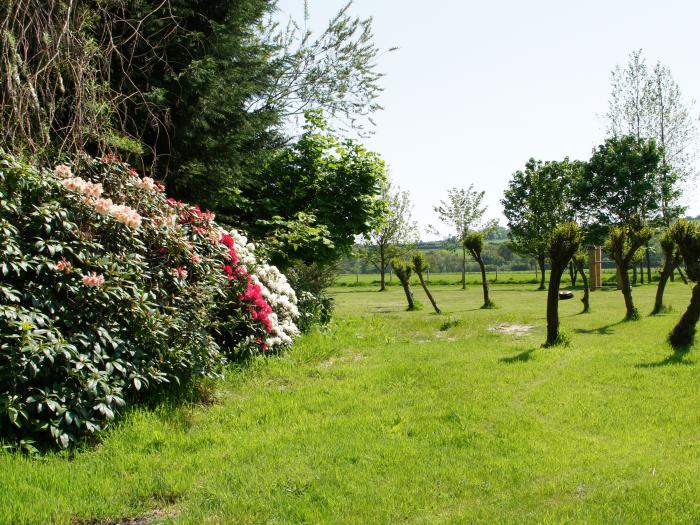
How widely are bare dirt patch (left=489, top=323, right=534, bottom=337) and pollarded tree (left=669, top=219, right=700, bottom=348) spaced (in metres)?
3.49

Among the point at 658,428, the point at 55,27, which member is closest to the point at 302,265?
the point at 55,27

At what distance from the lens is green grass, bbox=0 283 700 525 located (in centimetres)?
365

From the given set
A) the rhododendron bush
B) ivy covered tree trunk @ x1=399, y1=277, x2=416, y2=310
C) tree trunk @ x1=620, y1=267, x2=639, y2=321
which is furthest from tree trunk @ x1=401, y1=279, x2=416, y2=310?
the rhododendron bush

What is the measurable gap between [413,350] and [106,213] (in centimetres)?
647

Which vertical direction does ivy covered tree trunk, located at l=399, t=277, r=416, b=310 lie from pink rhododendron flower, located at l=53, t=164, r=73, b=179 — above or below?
below

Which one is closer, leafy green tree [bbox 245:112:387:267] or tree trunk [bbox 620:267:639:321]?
leafy green tree [bbox 245:112:387:267]

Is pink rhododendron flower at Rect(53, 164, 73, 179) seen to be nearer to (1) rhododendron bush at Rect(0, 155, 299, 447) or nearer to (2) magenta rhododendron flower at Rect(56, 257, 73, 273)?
(1) rhododendron bush at Rect(0, 155, 299, 447)

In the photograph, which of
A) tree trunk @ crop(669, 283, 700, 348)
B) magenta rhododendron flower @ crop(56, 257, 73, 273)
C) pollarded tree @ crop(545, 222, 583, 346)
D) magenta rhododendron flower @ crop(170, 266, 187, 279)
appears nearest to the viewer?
magenta rhododendron flower @ crop(56, 257, 73, 273)

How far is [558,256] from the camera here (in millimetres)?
10508

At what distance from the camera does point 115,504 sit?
3.72 m

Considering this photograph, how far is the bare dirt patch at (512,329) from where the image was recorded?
506 inches

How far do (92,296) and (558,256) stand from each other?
27.6 ft

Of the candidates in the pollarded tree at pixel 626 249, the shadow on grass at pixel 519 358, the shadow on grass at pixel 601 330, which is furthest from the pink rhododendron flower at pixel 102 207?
the pollarded tree at pixel 626 249

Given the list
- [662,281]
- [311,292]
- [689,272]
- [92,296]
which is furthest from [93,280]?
[662,281]
